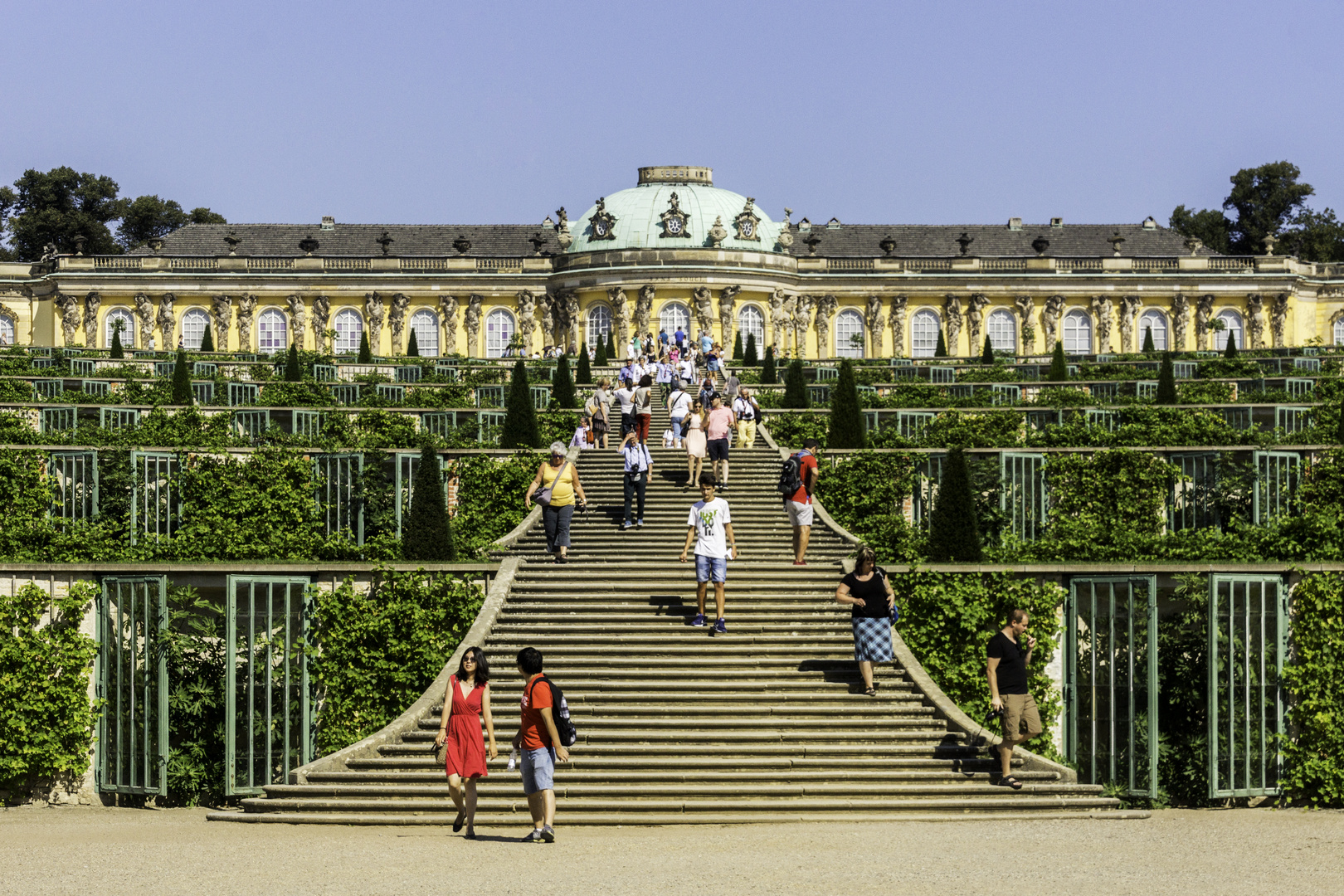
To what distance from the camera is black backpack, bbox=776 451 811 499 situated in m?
20.0

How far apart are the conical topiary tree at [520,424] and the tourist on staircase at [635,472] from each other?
16.7 feet

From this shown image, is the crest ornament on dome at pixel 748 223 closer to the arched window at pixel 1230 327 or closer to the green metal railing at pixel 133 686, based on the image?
the arched window at pixel 1230 327

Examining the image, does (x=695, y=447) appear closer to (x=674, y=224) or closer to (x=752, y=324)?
(x=752, y=324)

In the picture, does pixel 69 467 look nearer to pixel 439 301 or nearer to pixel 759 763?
pixel 759 763

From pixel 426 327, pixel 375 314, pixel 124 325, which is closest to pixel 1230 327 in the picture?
pixel 426 327

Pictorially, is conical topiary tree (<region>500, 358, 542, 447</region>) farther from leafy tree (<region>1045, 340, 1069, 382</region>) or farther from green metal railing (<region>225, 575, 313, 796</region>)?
leafy tree (<region>1045, 340, 1069, 382</region>)

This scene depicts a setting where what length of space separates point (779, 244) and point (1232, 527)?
5065cm

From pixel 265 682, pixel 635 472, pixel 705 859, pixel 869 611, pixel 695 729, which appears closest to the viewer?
pixel 705 859

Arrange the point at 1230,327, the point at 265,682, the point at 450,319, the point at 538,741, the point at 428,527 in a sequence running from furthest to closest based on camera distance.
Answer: the point at 1230,327
the point at 450,319
the point at 428,527
the point at 265,682
the point at 538,741

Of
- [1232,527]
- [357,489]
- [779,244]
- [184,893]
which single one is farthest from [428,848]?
[779,244]

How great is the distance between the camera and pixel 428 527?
64.6 feet

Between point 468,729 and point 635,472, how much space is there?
8.70 m

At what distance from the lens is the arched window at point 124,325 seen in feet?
241

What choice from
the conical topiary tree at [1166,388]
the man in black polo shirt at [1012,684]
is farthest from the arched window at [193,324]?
the man in black polo shirt at [1012,684]
